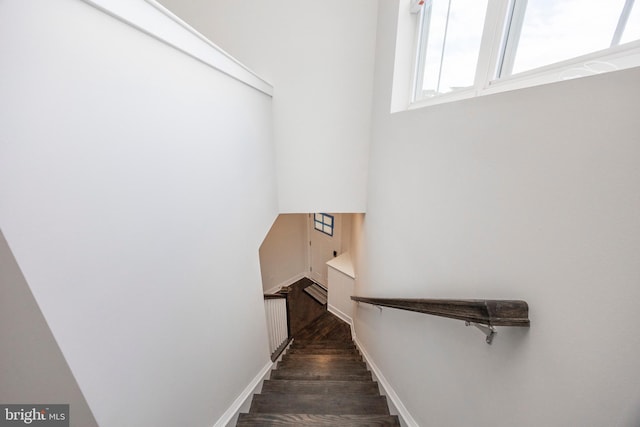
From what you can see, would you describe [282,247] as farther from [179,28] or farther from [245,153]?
[179,28]

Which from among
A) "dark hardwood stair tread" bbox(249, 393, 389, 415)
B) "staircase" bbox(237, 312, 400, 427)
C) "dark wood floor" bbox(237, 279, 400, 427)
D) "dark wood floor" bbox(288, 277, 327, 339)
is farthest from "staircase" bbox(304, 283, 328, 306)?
"dark hardwood stair tread" bbox(249, 393, 389, 415)

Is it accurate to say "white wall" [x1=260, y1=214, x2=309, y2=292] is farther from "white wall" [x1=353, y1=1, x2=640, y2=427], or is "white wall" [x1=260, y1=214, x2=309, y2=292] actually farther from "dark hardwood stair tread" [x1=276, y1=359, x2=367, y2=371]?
"white wall" [x1=353, y1=1, x2=640, y2=427]

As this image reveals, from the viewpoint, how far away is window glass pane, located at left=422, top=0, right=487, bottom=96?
114cm

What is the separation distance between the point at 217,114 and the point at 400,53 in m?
1.47

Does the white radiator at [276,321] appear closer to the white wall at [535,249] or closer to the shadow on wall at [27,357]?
the white wall at [535,249]

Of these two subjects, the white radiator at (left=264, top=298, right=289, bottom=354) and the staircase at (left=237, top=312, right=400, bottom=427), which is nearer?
the staircase at (left=237, top=312, right=400, bottom=427)

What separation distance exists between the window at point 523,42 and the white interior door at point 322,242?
3.51m

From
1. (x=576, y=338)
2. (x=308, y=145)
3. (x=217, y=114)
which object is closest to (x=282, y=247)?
(x=308, y=145)

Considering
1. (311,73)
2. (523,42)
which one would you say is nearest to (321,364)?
(523,42)

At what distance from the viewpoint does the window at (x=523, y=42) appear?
1.98ft

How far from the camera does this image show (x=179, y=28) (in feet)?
3.55

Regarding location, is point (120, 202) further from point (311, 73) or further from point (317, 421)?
point (311, 73)

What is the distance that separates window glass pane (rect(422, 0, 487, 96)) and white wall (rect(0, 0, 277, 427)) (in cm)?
137

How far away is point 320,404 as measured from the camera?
1.91m
